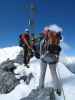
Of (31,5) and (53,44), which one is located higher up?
(31,5)

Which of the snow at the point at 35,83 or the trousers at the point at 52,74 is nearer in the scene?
the trousers at the point at 52,74

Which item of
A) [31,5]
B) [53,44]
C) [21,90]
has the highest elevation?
[31,5]

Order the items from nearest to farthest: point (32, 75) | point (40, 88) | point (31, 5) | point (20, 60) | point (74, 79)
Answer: point (40, 88) < point (74, 79) < point (32, 75) < point (20, 60) < point (31, 5)

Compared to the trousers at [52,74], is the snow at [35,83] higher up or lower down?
lower down

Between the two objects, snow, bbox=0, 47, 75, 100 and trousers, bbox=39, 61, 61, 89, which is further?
snow, bbox=0, 47, 75, 100

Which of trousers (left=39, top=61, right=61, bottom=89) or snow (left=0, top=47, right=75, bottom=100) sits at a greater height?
trousers (left=39, top=61, right=61, bottom=89)

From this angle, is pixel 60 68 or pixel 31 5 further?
pixel 31 5

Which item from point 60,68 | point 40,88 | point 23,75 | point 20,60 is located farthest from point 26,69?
point 40,88

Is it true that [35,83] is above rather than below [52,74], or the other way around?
below

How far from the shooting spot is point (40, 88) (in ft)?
49.0

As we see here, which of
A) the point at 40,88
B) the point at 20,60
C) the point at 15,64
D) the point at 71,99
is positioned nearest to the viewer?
the point at 71,99

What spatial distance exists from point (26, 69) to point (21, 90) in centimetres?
322

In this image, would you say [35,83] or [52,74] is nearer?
[52,74]

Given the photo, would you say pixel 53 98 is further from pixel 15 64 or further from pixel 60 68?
pixel 15 64
